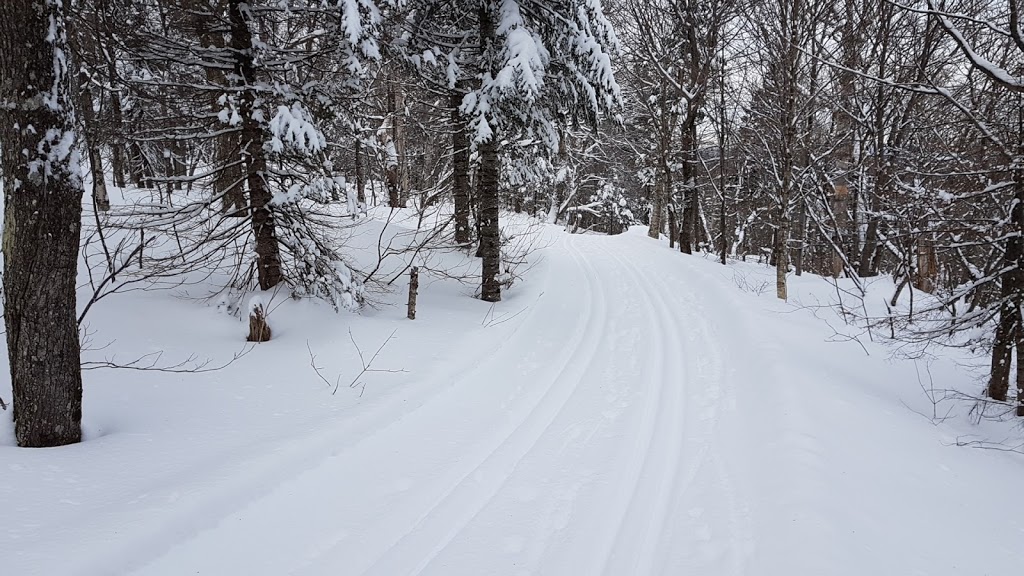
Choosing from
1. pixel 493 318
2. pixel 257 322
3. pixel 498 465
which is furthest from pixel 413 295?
pixel 498 465

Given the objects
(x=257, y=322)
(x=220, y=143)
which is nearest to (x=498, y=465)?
(x=257, y=322)

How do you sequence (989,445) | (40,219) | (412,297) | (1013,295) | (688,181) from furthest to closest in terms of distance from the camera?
(688,181), (412,297), (1013,295), (989,445), (40,219)

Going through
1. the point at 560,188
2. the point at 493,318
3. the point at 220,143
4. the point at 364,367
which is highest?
the point at 560,188

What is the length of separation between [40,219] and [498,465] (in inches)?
169

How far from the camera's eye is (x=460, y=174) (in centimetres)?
1309

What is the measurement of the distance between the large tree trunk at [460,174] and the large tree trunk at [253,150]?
524cm

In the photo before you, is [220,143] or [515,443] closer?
[515,443]

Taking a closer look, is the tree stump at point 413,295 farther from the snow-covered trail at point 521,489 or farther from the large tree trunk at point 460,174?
the large tree trunk at point 460,174

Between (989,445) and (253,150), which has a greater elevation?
(253,150)

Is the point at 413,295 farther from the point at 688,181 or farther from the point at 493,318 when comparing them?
the point at 688,181

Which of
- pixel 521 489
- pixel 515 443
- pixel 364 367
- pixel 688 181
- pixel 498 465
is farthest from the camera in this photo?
pixel 688 181

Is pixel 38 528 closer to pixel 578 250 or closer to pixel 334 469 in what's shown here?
pixel 334 469

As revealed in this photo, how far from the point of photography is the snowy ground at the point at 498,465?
3229 millimetres

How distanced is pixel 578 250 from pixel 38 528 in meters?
17.8
